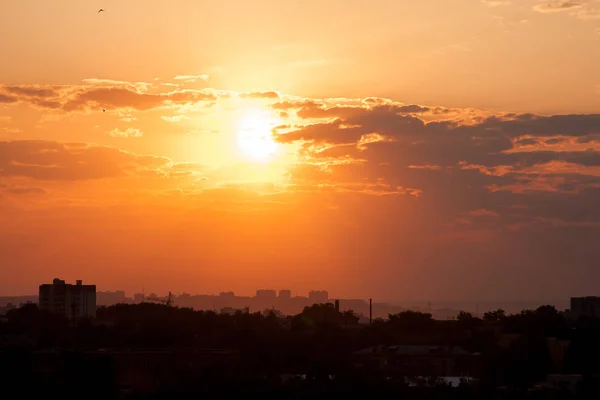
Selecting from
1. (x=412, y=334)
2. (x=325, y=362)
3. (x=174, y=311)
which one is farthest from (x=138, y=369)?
(x=174, y=311)

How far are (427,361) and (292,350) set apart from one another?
9139mm

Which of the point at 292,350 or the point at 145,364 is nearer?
the point at 145,364

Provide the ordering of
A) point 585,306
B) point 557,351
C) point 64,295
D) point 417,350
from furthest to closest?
point 64,295 → point 585,306 → point 417,350 → point 557,351

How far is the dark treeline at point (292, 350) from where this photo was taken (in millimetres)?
47781

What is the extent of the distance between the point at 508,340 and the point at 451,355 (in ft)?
41.0

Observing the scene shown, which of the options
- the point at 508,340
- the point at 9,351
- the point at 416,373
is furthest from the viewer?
the point at 508,340

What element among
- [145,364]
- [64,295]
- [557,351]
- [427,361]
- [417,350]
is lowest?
[145,364]

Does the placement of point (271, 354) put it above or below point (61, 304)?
below

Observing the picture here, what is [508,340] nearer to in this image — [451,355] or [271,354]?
[451,355]

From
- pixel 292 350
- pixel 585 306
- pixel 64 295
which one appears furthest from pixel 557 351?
pixel 64 295

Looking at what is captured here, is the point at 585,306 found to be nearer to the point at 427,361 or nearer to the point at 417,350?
the point at 417,350

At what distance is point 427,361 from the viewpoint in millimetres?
67562

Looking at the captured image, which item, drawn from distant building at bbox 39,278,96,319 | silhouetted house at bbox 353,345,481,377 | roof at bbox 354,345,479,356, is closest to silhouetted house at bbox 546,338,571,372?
silhouetted house at bbox 353,345,481,377

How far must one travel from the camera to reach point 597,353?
219 feet
